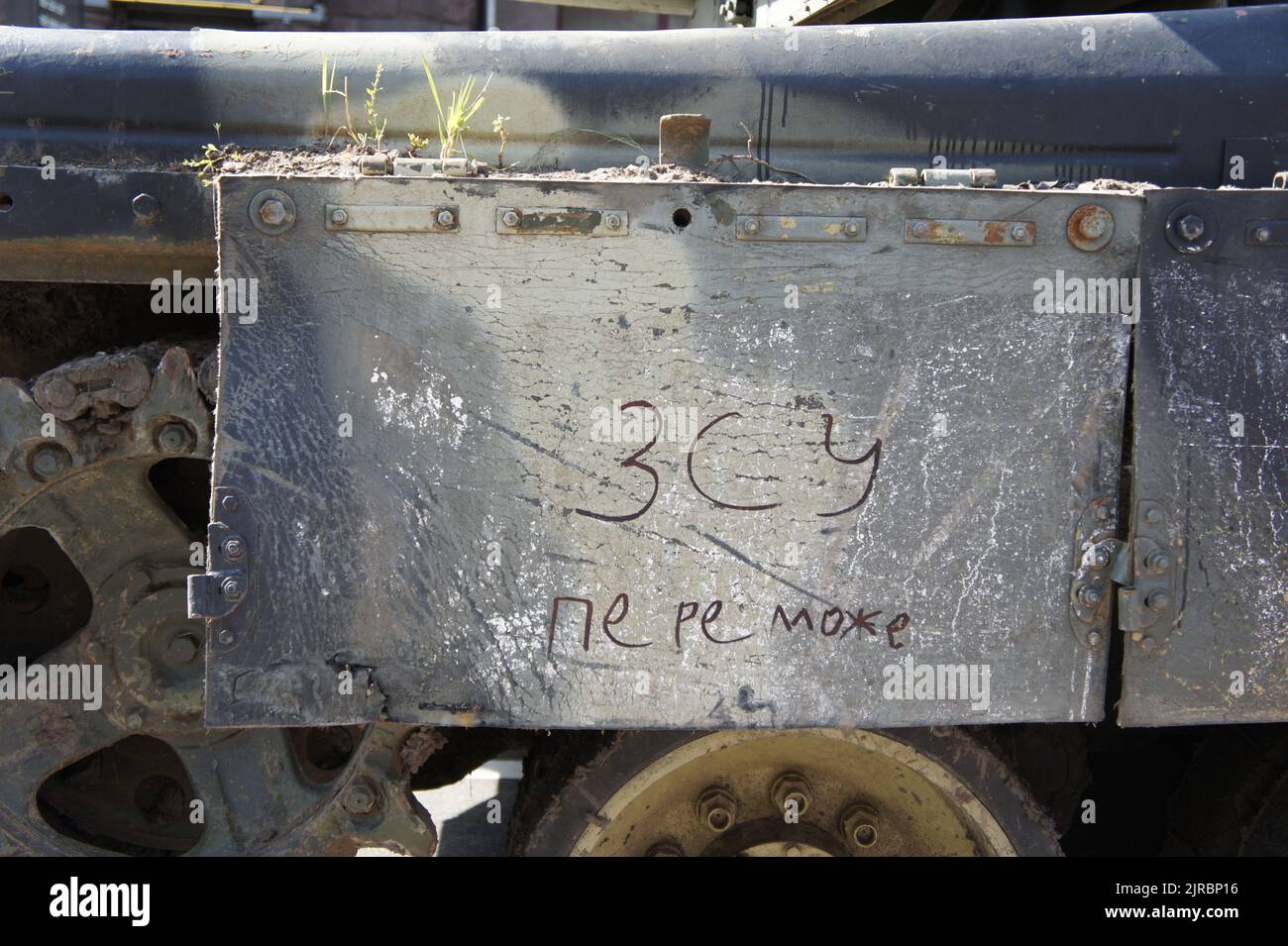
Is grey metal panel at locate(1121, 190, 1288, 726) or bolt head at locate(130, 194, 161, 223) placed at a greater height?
bolt head at locate(130, 194, 161, 223)

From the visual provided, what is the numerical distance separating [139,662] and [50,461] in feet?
1.45

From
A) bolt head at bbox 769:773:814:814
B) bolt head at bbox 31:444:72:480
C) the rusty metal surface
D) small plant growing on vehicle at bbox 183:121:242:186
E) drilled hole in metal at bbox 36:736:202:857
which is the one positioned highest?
small plant growing on vehicle at bbox 183:121:242:186

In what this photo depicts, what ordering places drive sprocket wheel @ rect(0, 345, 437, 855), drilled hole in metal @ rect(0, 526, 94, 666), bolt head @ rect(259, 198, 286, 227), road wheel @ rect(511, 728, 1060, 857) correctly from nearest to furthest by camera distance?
bolt head @ rect(259, 198, 286, 227) → drive sprocket wheel @ rect(0, 345, 437, 855) → road wheel @ rect(511, 728, 1060, 857) → drilled hole in metal @ rect(0, 526, 94, 666)

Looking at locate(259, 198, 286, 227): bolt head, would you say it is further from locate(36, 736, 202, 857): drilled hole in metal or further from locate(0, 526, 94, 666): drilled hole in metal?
locate(36, 736, 202, 857): drilled hole in metal

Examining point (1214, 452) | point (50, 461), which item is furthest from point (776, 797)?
point (50, 461)

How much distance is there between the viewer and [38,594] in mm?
2566

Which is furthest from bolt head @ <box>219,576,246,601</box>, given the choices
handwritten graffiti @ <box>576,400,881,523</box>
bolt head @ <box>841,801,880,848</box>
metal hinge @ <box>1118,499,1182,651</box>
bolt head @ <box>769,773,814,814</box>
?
metal hinge @ <box>1118,499,1182,651</box>

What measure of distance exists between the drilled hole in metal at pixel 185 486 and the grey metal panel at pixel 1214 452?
193cm

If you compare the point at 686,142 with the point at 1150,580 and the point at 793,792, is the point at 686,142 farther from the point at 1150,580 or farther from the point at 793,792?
the point at 793,792

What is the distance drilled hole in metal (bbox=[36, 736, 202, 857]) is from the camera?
2.50 metres

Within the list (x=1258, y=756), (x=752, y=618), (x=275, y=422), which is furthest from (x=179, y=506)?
(x=1258, y=756)

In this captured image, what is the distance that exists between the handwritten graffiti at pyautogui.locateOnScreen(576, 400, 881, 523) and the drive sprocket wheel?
2.27 ft

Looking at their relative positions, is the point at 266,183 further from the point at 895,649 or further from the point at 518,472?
the point at 895,649

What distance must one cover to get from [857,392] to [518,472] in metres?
0.59
